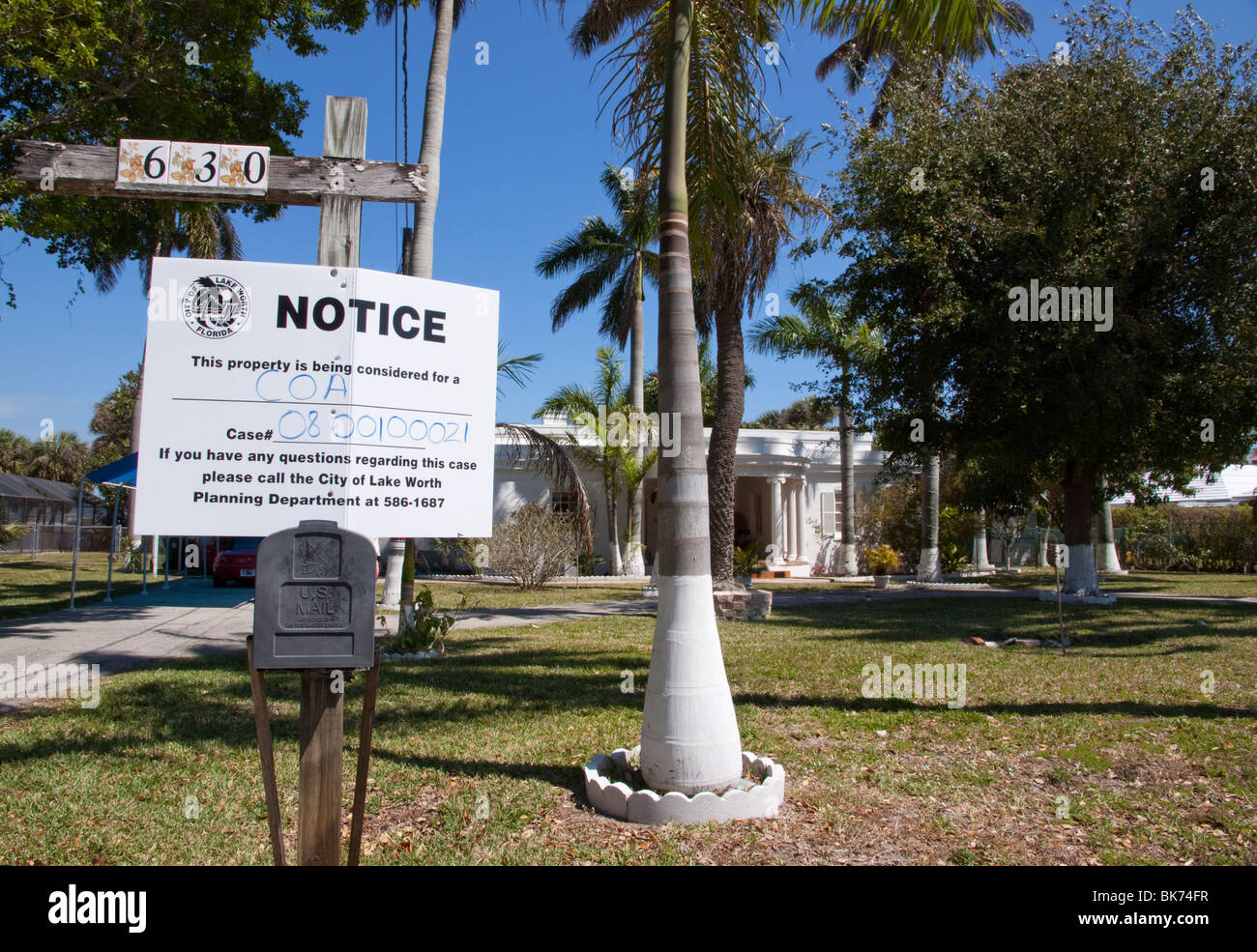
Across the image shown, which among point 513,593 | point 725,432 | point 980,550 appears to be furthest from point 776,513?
point 725,432

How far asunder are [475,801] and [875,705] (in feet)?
11.6

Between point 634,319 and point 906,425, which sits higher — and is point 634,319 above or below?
above

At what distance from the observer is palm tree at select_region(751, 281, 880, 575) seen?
766 inches

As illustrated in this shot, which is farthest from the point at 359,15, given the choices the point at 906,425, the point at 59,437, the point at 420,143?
the point at 59,437

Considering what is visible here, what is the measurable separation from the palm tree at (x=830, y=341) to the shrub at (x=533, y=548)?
6794 mm

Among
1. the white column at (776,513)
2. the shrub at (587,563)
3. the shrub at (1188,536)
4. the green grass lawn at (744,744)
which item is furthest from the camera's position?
the white column at (776,513)

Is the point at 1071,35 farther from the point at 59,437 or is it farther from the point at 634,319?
the point at 59,437

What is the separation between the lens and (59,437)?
50.1m

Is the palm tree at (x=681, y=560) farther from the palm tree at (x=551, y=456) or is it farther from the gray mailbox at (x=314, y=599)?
the palm tree at (x=551, y=456)

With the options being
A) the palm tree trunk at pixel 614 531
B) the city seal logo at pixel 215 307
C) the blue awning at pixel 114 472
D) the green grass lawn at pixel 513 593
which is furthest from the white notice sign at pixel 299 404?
the palm tree trunk at pixel 614 531

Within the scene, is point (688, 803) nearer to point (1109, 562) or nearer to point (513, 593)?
point (513, 593)

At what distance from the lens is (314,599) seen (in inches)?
104

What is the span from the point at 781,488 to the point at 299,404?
23667 millimetres

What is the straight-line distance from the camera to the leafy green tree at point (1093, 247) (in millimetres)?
11289
